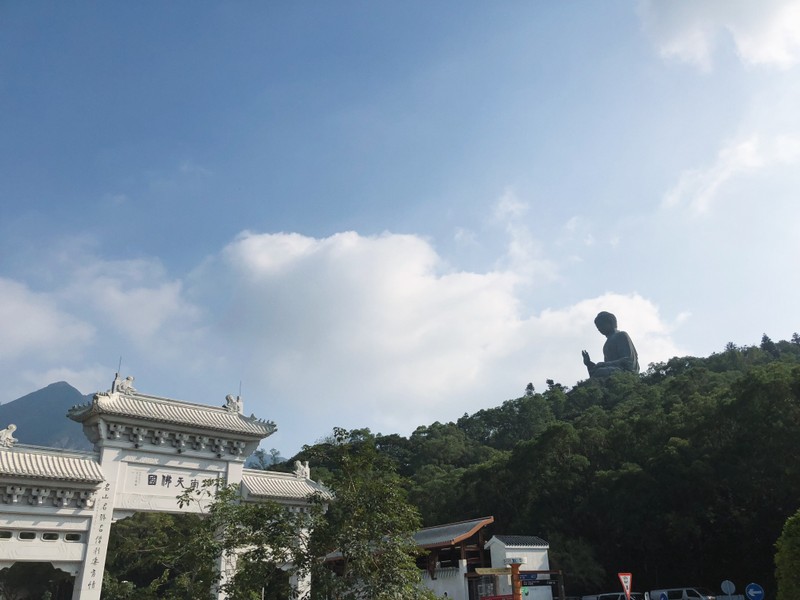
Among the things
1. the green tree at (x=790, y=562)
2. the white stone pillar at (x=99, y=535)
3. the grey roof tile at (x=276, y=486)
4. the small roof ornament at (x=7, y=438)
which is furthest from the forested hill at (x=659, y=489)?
the small roof ornament at (x=7, y=438)

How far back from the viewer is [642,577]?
33.1 m

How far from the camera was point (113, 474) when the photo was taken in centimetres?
1852

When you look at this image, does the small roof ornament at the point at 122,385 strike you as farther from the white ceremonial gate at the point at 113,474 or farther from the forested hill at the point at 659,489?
the forested hill at the point at 659,489

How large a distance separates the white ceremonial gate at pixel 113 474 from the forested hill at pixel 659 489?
61.5 ft

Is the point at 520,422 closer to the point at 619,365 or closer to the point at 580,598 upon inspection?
the point at 619,365

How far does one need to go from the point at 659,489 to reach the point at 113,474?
1019 inches

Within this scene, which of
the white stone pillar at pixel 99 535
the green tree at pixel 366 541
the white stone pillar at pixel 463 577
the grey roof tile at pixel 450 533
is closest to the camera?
the green tree at pixel 366 541

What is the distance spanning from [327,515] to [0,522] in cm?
962

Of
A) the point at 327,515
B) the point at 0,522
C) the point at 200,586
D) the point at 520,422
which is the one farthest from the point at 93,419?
the point at 520,422

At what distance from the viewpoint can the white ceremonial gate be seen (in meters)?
16.9

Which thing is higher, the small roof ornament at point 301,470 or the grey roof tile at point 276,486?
the small roof ornament at point 301,470

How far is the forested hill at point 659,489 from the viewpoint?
28.8 m

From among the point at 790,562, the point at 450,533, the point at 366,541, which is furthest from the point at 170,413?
the point at 790,562

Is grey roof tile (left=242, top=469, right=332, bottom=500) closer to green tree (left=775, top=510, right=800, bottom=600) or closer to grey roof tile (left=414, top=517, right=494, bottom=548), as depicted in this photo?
grey roof tile (left=414, top=517, right=494, bottom=548)
